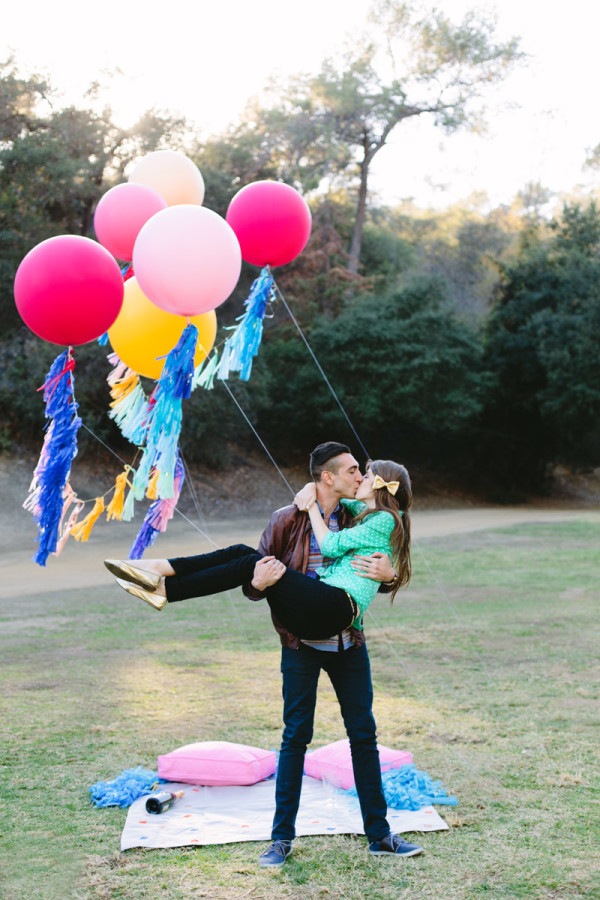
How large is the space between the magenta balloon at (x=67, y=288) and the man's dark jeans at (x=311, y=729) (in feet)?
5.37

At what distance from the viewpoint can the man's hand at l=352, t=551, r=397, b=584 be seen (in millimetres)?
2938

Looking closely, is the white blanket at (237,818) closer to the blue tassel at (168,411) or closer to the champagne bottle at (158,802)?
the champagne bottle at (158,802)

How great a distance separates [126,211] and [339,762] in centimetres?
284

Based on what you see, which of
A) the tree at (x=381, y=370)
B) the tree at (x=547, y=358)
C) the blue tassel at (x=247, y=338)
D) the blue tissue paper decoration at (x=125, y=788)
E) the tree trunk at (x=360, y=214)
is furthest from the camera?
the tree trunk at (x=360, y=214)

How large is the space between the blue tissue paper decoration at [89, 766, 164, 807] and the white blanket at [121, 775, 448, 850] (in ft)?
0.17

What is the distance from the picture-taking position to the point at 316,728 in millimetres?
4586

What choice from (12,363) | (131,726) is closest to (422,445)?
(12,363)

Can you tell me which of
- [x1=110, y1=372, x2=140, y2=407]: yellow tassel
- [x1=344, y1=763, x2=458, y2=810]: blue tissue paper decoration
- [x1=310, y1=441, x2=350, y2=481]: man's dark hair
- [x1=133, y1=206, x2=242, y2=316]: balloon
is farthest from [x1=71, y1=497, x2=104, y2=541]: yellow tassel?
[x1=344, y1=763, x2=458, y2=810]: blue tissue paper decoration

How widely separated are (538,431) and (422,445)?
3616 mm

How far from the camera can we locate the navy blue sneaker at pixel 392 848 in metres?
2.93

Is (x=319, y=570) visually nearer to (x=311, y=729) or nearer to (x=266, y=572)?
(x=266, y=572)

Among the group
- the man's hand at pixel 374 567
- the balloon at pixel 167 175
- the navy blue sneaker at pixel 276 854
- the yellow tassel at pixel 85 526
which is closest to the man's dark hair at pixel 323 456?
the man's hand at pixel 374 567

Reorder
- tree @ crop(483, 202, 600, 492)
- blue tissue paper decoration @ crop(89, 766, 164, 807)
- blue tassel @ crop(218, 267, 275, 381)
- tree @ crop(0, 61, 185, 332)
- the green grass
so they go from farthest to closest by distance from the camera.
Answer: tree @ crop(483, 202, 600, 492) < tree @ crop(0, 61, 185, 332) < blue tassel @ crop(218, 267, 275, 381) < blue tissue paper decoration @ crop(89, 766, 164, 807) < the green grass

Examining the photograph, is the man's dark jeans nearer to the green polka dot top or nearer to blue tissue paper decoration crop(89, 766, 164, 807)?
the green polka dot top
